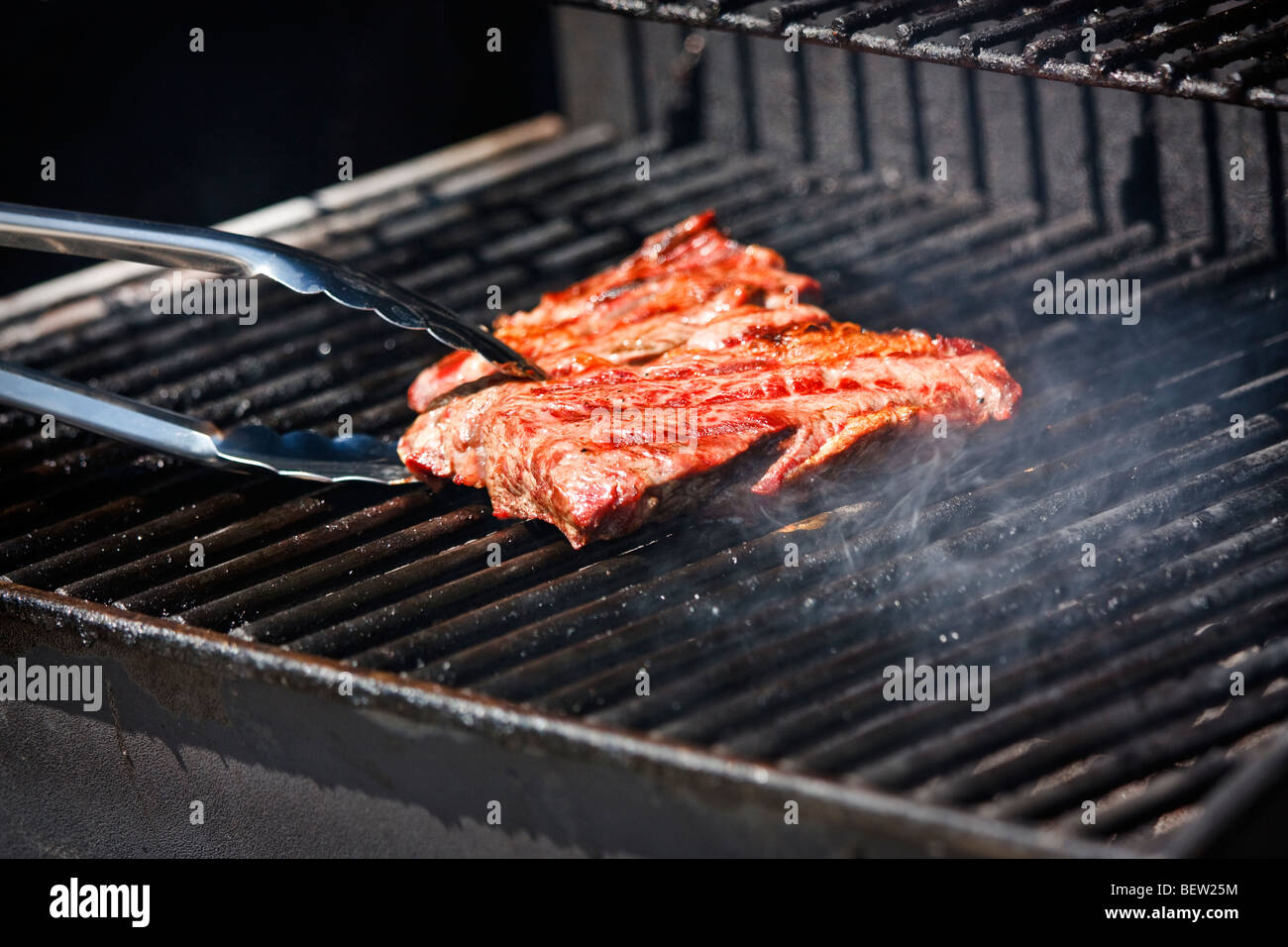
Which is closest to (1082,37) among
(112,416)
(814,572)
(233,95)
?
(814,572)

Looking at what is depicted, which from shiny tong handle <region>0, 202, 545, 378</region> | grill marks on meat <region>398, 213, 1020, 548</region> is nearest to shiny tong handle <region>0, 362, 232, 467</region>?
shiny tong handle <region>0, 202, 545, 378</region>

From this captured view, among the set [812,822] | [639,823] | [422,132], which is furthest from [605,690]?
[422,132]

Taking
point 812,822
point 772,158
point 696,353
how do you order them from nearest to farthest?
point 812,822, point 696,353, point 772,158

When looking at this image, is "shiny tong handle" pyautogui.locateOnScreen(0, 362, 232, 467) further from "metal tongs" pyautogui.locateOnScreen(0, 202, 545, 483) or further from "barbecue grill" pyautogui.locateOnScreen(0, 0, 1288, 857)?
"barbecue grill" pyautogui.locateOnScreen(0, 0, 1288, 857)

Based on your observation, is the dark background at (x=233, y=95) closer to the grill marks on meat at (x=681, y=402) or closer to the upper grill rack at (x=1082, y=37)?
the grill marks on meat at (x=681, y=402)

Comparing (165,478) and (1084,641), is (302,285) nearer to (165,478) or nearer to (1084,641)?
(165,478)

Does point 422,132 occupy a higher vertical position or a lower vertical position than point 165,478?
higher
